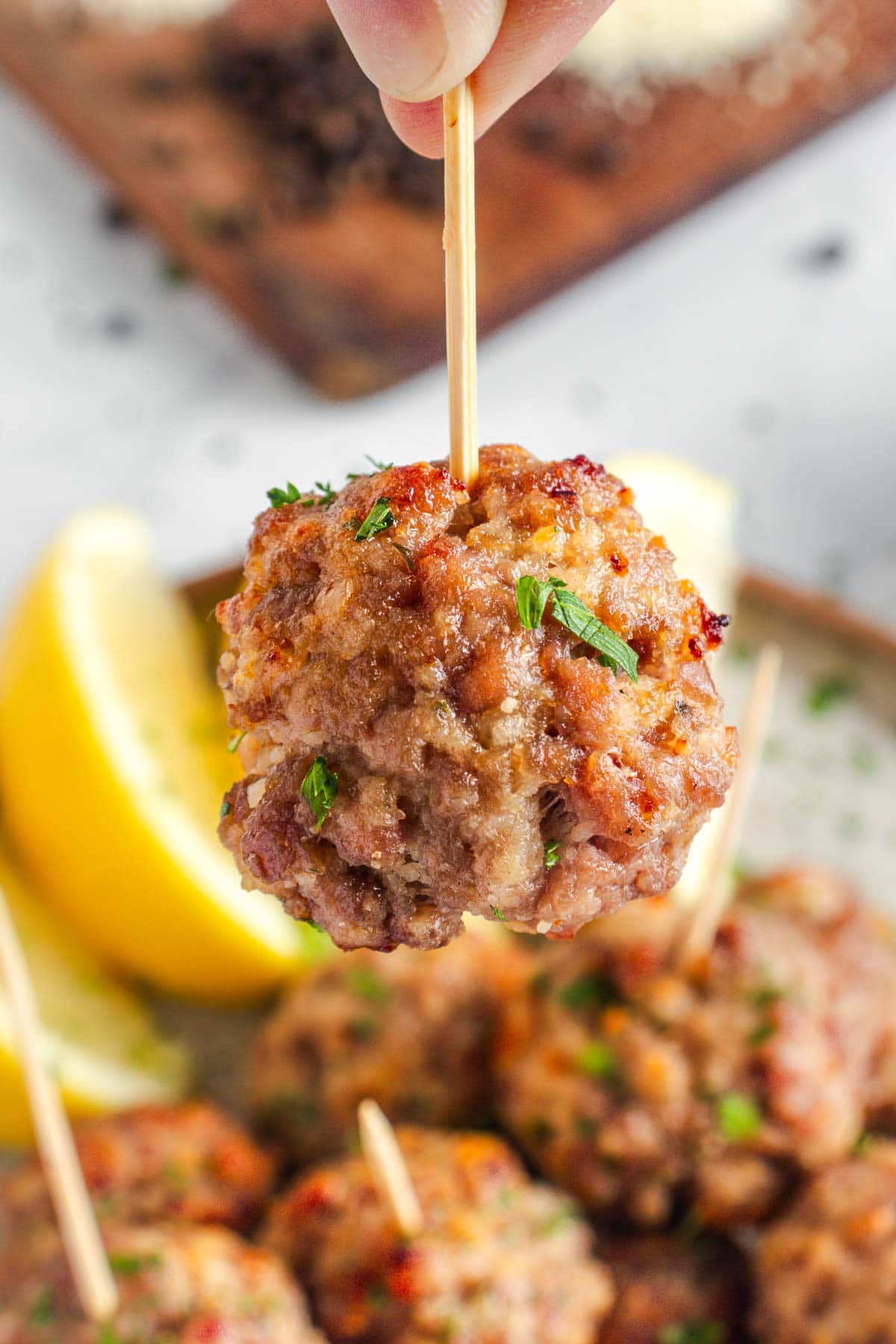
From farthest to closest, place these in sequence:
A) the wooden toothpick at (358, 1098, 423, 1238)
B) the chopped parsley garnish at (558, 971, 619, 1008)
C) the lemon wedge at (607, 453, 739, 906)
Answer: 1. the lemon wedge at (607, 453, 739, 906)
2. the chopped parsley garnish at (558, 971, 619, 1008)
3. the wooden toothpick at (358, 1098, 423, 1238)

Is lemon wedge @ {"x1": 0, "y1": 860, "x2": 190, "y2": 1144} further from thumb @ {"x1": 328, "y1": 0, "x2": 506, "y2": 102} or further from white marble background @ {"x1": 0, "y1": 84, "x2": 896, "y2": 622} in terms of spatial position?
thumb @ {"x1": 328, "y1": 0, "x2": 506, "y2": 102}

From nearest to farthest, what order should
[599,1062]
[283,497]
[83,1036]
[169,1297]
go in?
[283,497], [169,1297], [599,1062], [83,1036]

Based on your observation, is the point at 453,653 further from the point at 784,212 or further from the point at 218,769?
the point at 784,212

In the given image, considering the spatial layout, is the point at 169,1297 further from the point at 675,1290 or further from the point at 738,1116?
the point at 738,1116

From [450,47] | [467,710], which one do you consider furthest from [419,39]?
[467,710]

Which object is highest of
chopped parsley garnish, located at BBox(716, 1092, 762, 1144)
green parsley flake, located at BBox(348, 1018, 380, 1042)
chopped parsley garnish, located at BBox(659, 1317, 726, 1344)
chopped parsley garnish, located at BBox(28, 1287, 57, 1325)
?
green parsley flake, located at BBox(348, 1018, 380, 1042)

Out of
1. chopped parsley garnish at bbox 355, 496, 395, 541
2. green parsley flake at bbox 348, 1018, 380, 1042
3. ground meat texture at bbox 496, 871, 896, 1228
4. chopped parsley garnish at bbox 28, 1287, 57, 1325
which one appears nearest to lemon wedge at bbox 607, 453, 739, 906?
ground meat texture at bbox 496, 871, 896, 1228
